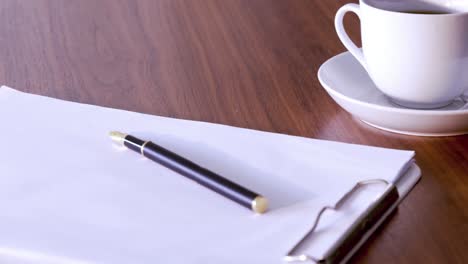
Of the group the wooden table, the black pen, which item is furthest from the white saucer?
the black pen

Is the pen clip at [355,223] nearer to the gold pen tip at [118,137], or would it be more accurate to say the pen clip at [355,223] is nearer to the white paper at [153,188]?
the white paper at [153,188]

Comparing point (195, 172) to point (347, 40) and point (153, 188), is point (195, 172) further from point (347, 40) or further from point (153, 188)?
point (347, 40)

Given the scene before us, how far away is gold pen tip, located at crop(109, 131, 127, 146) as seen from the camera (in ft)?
1.85

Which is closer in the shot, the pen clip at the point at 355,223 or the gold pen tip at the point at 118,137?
the pen clip at the point at 355,223

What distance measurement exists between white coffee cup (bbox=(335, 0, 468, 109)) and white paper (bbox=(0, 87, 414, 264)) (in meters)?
0.09

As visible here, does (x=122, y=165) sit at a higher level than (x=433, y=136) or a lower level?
higher

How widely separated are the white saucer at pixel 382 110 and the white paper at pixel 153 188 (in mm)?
51

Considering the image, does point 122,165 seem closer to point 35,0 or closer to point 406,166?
point 406,166

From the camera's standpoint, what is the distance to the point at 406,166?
51 centimetres

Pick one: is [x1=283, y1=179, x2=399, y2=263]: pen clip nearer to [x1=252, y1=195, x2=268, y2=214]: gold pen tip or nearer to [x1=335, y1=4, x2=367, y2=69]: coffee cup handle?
[x1=252, y1=195, x2=268, y2=214]: gold pen tip

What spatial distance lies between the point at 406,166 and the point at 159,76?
0.33 metres

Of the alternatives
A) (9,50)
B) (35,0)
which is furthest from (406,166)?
(35,0)

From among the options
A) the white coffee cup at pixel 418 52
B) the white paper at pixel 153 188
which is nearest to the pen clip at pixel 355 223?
the white paper at pixel 153 188

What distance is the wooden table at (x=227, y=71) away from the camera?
481 mm
